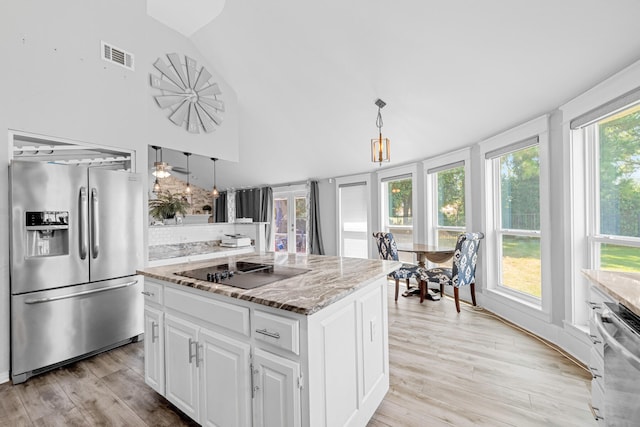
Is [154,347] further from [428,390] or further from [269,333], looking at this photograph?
[428,390]

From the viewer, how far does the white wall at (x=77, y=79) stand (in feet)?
7.60

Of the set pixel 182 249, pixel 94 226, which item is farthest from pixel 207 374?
pixel 182 249

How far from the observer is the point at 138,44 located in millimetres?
3170

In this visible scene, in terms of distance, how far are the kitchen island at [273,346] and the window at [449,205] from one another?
2.78 m

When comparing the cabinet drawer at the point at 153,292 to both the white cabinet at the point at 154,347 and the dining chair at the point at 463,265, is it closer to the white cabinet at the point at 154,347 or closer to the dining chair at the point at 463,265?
the white cabinet at the point at 154,347

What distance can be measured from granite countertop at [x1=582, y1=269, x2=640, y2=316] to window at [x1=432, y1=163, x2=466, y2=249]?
2.56m

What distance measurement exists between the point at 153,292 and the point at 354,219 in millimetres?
4521

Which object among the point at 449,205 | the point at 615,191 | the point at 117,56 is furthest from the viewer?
the point at 449,205

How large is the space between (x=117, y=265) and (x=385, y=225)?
167 inches

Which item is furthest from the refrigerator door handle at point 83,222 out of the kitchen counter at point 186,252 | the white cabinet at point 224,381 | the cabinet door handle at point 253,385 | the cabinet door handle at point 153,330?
the cabinet door handle at point 253,385

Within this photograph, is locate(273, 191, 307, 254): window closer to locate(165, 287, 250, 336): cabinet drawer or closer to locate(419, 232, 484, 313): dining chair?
locate(419, 232, 484, 313): dining chair

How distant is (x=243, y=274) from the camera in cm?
179

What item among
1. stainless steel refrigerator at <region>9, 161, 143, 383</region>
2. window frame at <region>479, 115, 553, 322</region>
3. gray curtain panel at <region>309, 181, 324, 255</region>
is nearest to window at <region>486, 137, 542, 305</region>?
window frame at <region>479, 115, 553, 322</region>

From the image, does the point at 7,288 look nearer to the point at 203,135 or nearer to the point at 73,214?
the point at 73,214
